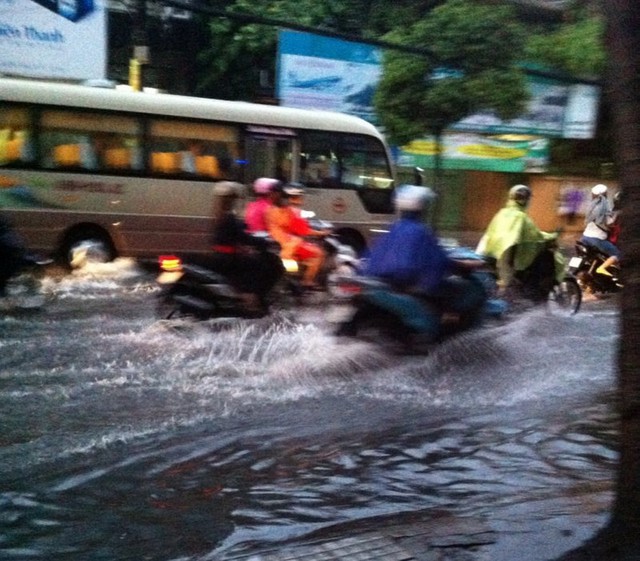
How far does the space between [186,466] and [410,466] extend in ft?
4.36

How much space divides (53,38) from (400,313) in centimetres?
1448

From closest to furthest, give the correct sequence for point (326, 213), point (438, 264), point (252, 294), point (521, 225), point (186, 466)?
1. point (186, 466)
2. point (438, 264)
3. point (252, 294)
4. point (521, 225)
5. point (326, 213)

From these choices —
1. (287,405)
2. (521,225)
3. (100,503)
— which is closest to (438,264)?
(287,405)

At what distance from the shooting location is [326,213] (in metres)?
16.4

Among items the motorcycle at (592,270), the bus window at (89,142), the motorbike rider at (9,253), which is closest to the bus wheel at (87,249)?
the bus window at (89,142)

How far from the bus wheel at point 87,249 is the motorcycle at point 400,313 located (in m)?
6.90

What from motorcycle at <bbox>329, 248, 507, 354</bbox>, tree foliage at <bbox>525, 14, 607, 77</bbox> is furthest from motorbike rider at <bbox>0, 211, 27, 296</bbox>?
tree foliage at <bbox>525, 14, 607, 77</bbox>

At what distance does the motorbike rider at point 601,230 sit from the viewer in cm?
1321

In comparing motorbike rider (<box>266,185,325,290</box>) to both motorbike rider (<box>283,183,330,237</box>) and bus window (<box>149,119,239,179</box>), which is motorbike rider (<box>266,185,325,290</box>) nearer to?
Result: motorbike rider (<box>283,183,330,237</box>)

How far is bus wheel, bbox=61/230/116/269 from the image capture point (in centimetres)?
1429

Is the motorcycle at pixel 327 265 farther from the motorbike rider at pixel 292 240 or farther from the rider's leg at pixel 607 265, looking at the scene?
the rider's leg at pixel 607 265

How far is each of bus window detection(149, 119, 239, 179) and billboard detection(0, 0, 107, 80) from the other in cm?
584

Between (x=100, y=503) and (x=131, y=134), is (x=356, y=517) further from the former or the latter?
(x=131, y=134)

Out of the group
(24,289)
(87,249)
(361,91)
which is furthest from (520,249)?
(361,91)
